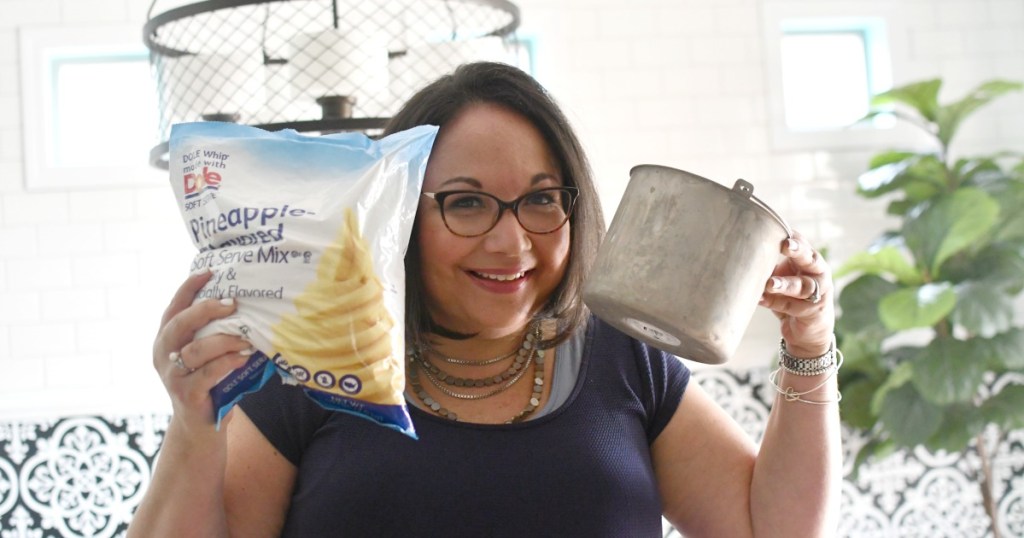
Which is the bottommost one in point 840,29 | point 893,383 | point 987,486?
point 987,486

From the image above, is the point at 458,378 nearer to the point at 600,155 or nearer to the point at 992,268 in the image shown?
the point at 600,155

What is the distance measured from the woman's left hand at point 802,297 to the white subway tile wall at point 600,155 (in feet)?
6.09

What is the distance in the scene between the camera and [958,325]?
2.91 meters

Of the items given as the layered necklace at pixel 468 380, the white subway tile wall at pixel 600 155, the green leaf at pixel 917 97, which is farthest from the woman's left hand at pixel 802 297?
the green leaf at pixel 917 97

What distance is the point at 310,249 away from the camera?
87cm

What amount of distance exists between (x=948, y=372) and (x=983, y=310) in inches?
7.5

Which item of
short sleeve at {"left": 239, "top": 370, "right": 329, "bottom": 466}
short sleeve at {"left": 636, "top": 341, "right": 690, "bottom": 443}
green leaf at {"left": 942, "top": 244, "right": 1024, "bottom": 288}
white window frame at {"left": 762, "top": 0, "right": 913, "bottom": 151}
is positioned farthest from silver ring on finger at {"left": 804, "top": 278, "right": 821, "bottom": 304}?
white window frame at {"left": 762, "top": 0, "right": 913, "bottom": 151}

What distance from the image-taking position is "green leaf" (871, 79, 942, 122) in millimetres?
3074

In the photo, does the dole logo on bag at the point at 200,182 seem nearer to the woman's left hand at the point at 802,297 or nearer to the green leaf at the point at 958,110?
the woman's left hand at the point at 802,297

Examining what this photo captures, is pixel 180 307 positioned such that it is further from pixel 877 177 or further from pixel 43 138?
pixel 877 177

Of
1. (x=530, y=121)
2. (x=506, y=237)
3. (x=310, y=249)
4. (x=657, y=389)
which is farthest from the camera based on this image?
(x=657, y=389)

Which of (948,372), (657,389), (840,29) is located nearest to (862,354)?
(948,372)

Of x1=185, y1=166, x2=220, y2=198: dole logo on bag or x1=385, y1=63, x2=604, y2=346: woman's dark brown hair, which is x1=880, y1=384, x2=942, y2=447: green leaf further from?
x1=185, y1=166, x2=220, y2=198: dole logo on bag

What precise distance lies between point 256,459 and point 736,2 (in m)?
2.64
